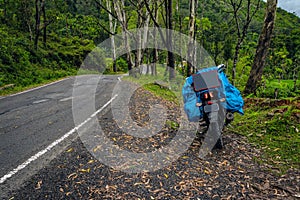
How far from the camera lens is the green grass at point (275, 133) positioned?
173 inches

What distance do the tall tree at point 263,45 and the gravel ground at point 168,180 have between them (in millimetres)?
5106

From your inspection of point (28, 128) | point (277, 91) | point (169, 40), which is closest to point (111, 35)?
point (169, 40)

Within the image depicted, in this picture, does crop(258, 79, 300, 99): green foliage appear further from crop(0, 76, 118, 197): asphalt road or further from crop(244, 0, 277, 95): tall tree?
crop(0, 76, 118, 197): asphalt road

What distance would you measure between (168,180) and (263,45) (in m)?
7.22

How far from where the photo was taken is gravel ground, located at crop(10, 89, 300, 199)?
10.6 ft

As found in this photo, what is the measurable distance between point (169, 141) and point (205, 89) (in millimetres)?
1487

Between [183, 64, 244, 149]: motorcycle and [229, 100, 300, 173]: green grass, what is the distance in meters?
0.99

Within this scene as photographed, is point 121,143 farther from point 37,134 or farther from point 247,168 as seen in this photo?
point 247,168

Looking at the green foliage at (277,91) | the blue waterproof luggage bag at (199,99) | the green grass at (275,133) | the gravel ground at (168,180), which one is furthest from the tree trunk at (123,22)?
the gravel ground at (168,180)

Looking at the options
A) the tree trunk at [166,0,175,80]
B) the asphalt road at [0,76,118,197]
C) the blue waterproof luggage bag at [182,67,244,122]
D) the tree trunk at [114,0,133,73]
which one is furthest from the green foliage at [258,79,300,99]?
the tree trunk at [114,0,133,73]

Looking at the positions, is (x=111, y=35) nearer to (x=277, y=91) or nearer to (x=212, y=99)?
(x=277, y=91)

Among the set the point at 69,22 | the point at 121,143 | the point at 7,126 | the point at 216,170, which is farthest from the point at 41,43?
the point at 216,170

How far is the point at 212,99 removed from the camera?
4.49 meters

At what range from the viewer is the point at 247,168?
4145 millimetres
